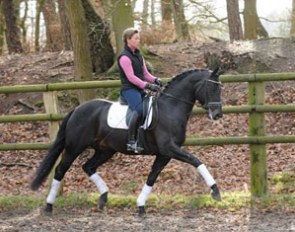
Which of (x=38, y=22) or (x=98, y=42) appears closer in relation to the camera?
(x=98, y=42)

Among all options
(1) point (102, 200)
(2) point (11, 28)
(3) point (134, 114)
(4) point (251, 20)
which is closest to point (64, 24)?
(2) point (11, 28)

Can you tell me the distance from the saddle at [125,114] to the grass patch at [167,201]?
117 centimetres

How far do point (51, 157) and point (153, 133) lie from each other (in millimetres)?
1455

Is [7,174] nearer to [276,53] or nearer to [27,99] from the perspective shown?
[27,99]

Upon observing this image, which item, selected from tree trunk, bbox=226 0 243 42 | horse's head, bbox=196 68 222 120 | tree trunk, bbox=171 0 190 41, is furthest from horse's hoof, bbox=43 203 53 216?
tree trunk, bbox=171 0 190 41

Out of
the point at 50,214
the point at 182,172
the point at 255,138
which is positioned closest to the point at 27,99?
the point at 182,172

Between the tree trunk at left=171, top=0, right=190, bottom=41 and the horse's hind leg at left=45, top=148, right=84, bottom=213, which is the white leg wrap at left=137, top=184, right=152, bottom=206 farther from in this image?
the tree trunk at left=171, top=0, right=190, bottom=41

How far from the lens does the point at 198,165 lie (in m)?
7.39

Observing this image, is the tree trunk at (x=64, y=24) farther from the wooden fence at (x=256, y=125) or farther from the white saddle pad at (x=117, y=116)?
the white saddle pad at (x=117, y=116)

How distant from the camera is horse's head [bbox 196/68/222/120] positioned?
7.42 m

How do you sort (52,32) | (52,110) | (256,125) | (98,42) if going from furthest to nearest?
(52,32) < (98,42) < (52,110) < (256,125)

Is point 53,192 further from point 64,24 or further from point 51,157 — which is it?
point 64,24

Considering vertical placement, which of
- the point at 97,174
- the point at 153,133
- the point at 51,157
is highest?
the point at 153,133

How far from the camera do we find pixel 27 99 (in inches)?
527
